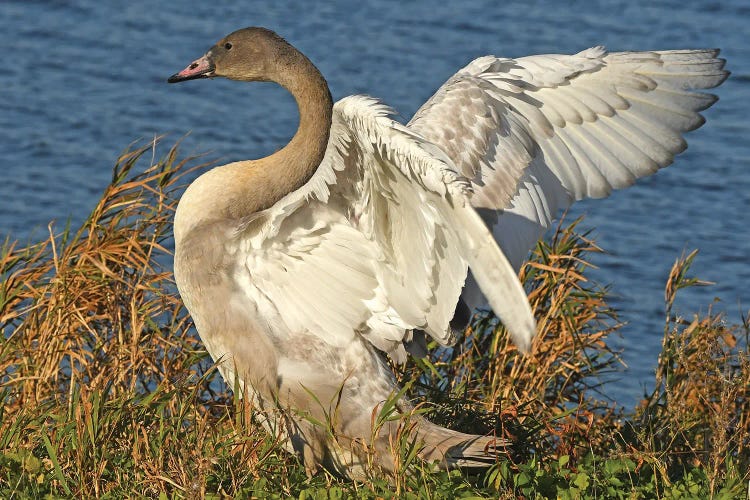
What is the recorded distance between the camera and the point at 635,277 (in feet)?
34.2

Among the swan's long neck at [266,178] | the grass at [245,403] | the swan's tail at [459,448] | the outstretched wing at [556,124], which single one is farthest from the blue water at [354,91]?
the swan's long neck at [266,178]

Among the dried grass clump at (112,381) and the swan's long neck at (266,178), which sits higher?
the swan's long neck at (266,178)

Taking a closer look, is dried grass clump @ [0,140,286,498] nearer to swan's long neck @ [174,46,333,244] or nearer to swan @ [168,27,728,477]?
swan @ [168,27,728,477]

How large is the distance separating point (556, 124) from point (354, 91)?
671cm

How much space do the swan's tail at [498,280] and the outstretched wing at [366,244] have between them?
0.09 feet

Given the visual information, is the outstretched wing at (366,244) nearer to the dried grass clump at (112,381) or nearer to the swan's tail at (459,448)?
the swan's tail at (459,448)

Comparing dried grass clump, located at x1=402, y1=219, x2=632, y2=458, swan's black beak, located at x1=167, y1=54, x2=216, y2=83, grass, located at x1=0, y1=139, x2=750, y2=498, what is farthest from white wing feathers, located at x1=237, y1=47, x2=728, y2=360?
swan's black beak, located at x1=167, y1=54, x2=216, y2=83

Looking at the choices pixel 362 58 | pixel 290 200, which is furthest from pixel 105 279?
pixel 362 58

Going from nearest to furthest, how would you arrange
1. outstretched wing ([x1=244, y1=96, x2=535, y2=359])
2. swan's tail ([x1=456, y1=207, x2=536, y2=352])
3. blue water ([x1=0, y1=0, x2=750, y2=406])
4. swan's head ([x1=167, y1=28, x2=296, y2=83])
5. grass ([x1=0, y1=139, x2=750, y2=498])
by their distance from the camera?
swan's tail ([x1=456, y1=207, x2=536, y2=352]) → outstretched wing ([x1=244, y1=96, x2=535, y2=359]) → grass ([x1=0, y1=139, x2=750, y2=498]) → swan's head ([x1=167, y1=28, x2=296, y2=83]) → blue water ([x1=0, y1=0, x2=750, y2=406])

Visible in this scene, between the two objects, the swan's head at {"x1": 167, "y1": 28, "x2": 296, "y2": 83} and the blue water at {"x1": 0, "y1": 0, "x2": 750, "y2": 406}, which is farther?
the blue water at {"x1": 0, "y1": 0, "x2": 750, "y2": 406}

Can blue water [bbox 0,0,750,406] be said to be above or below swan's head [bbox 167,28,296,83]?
below

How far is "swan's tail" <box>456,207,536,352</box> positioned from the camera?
4.15m

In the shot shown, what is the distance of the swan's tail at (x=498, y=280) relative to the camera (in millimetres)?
4152

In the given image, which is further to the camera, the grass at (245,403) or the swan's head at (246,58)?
the swan's head at (246,58)
